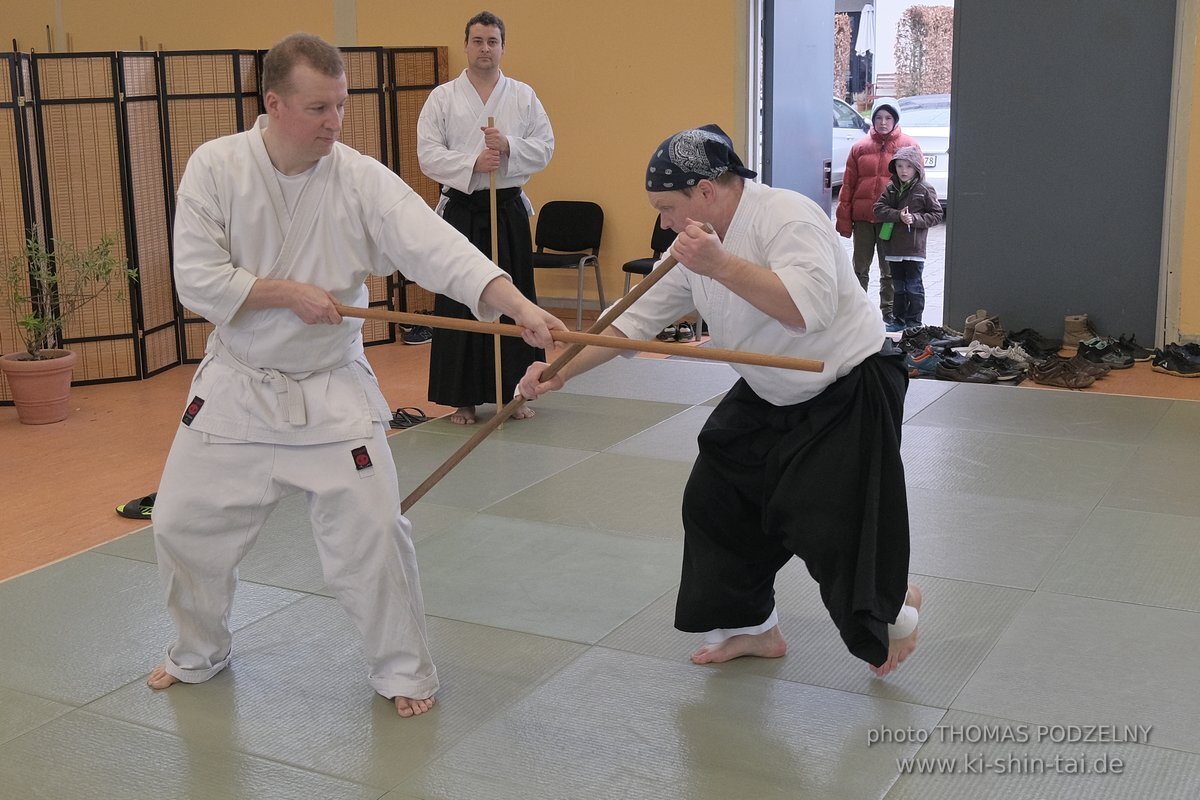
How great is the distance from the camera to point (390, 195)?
8.75ft

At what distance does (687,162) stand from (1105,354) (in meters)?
4.34

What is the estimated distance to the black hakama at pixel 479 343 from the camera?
17.0ft

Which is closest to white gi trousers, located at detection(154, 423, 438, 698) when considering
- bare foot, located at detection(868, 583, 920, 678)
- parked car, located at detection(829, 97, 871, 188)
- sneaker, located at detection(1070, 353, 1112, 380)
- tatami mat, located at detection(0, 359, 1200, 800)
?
tatami mat, located at detection(0, 359, 1200, 800)

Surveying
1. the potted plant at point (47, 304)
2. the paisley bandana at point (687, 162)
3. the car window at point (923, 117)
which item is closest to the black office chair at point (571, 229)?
the potted plant at point (47, 304)

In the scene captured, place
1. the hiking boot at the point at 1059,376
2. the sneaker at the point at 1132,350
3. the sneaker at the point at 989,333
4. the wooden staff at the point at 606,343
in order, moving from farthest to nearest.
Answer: the sneaker at the point at 989,333
the sneaker at the point at 1132,350
the hiking boot at the point at 1059,376
the wooden staff at the point at 606,343

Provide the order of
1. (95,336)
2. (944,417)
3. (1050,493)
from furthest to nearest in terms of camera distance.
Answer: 1. (95,336)
2. (944,417)
3. (1050,493)

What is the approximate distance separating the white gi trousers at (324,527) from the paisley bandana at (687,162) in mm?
830

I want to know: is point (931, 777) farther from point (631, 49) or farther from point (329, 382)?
point (631, 49)

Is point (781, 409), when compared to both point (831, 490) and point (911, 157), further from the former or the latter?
point (911, 157)

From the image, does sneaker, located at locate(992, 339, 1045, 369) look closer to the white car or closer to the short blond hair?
the short blond hair

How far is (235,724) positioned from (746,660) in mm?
1151

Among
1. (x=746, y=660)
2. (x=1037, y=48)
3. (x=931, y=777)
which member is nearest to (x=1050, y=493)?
(x=746, y=660)

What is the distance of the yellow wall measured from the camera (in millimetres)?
7176

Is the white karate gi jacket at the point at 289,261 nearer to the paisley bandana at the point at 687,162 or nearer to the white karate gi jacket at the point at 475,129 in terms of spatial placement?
the paisley bandana at the point at 687,162
